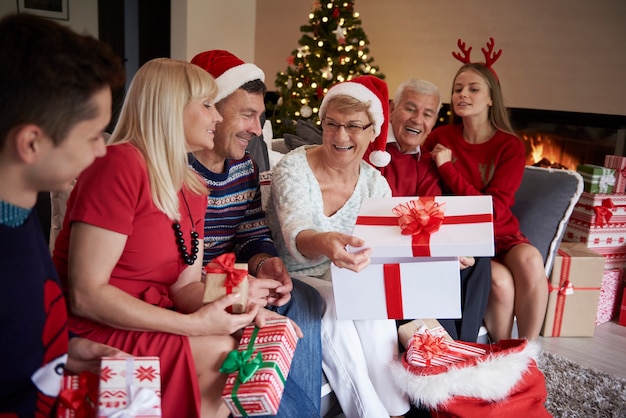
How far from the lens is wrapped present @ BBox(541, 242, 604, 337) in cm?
287

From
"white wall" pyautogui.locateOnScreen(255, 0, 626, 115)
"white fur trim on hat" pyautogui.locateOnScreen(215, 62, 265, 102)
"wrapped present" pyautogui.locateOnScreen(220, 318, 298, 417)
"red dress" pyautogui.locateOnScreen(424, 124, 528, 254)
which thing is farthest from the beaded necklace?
"white wall" pyautogui.locateOnScreen(255, 0, 626, 115)

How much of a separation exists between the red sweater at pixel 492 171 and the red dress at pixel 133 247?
4.88ft

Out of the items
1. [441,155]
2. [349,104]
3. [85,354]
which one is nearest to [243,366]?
[85,354]

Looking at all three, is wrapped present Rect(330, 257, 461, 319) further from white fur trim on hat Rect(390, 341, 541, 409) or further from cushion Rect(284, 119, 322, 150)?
cushion Rect(284, 119, 322, 150)

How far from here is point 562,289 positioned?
113 inches

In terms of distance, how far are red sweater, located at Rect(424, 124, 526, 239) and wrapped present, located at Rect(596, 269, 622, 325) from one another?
3.02 ft

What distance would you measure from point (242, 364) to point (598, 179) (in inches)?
106

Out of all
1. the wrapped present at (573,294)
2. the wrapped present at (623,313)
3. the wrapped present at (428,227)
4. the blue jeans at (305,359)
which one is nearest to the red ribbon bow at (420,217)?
the wrapped present at (428,227)

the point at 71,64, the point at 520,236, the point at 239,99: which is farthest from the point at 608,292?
the point at 71,64

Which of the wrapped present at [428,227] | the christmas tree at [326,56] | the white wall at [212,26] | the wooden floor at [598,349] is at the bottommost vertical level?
the wooden floor at [598,349]

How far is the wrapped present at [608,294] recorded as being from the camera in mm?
3172

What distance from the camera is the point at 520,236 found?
262 centimetres

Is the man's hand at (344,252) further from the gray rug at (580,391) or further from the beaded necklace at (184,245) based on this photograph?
the gray rug at (580,391)

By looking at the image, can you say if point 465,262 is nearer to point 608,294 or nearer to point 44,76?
point 608,294
